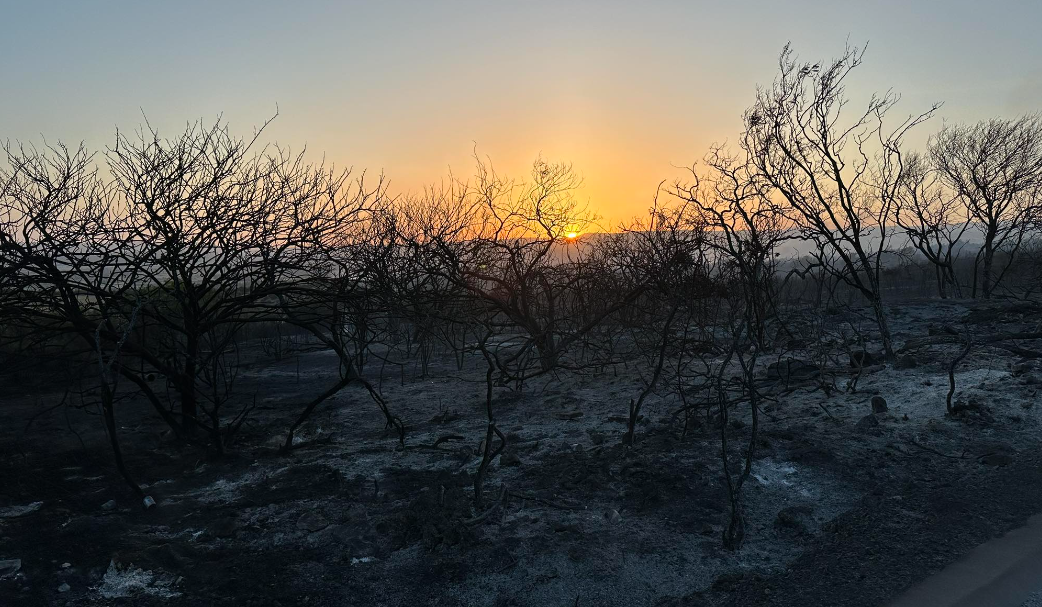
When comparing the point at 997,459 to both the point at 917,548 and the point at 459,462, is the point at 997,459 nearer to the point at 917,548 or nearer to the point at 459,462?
the point at 917,548

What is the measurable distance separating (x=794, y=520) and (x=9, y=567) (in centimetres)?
464

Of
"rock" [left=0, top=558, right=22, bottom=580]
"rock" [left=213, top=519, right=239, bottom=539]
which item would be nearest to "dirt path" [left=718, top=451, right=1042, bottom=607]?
"rock" [left=213, top=519, right=239, bottom=539]

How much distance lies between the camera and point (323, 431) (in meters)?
7.24

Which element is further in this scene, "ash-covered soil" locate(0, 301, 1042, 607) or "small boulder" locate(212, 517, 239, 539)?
"small boulder" locate(212, 517, 239, 539)

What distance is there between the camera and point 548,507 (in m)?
4.31

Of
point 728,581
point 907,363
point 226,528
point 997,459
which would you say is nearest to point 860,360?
point 907,363

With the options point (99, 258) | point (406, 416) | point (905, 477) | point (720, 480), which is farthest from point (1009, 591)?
point (99, 258)

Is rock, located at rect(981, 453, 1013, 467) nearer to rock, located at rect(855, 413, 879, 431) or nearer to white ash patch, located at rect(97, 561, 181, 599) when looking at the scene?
rock, located at rect(855, 413, 879, 431)

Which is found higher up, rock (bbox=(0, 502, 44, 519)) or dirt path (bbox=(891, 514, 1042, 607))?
rock (bbox=(0, 502, 44, 519))

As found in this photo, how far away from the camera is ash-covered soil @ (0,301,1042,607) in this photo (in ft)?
11.1

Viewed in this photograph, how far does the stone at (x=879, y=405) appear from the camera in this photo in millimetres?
5969

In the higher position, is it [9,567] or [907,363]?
[907,363]

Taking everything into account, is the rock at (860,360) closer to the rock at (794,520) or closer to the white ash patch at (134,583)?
the rock at (794,520)

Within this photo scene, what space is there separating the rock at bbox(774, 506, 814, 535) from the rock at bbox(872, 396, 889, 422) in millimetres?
2488
